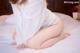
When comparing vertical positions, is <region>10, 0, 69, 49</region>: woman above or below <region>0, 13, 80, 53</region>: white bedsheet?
above

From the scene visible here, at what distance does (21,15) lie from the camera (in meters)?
1.37

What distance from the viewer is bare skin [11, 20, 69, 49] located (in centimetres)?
129

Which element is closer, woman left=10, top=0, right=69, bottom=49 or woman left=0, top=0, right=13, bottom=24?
woman left=10, top=0, right=69, bottom=49

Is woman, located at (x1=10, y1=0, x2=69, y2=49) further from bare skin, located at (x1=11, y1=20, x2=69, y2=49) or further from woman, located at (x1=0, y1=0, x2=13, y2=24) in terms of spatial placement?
woman, located at (x1=0, y1=0, x2=13, y2=24)

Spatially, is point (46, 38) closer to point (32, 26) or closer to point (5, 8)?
point (32, 26)

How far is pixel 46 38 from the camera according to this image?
1.35m

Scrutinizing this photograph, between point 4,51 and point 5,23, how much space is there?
812mm

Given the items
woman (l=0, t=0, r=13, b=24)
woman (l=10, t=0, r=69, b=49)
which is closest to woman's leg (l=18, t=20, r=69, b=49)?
woman (l=10, t=0, r=69, b=49)

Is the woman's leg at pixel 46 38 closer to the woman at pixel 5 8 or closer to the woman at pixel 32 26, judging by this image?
the woman at pixel 32 26

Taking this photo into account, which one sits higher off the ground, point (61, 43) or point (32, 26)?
point (32, 26)

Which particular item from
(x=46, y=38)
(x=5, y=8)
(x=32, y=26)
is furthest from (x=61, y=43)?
(x=5, y=8)

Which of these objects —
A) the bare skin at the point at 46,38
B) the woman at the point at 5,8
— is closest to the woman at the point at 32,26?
the bare skin at the point at 46,38

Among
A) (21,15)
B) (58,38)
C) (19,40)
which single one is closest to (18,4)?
(21,15)

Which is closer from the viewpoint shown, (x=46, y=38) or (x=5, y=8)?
(x=46, y=38)
